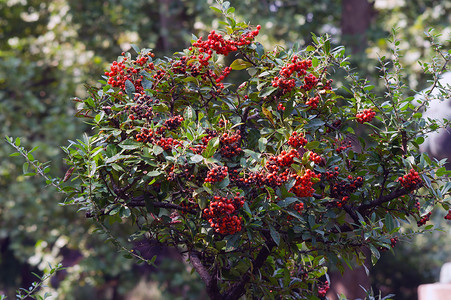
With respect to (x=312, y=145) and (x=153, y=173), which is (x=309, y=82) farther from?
(x=153, y=173)

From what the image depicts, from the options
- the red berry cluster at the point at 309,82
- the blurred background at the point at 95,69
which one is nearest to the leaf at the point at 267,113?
the red berry cluster at the point at 309,82

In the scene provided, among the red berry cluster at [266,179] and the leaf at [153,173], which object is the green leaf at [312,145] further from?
the leaf at [153,173]

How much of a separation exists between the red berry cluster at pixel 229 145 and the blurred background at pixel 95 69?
5664mm

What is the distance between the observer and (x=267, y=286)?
2.02 m

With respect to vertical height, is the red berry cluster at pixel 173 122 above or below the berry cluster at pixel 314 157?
above

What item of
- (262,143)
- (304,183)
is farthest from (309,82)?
(304,183)

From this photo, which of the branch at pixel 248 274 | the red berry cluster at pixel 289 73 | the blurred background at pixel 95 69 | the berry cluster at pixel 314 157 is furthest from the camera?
the blurred background at pixel 95 69

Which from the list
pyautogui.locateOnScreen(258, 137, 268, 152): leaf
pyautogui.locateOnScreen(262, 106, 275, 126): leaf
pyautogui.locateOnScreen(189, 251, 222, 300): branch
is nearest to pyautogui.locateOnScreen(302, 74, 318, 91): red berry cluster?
pyautogui.locateOnScreen(262, 106, 275, 126): leaf

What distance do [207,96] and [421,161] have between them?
35.3 inches

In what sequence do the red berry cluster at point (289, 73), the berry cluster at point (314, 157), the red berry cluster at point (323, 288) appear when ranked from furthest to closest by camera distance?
the red berry cluster at point (323, 288), the red berry cluster at point (289, 73), the berry cluster at point (314, 157)

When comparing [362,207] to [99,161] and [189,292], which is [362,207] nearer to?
[99,161]

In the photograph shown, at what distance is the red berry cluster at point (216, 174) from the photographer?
1.58m

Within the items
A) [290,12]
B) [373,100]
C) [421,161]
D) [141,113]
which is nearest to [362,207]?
[421,161]

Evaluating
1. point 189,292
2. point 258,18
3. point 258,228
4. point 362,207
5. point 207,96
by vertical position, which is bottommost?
point 189,292
